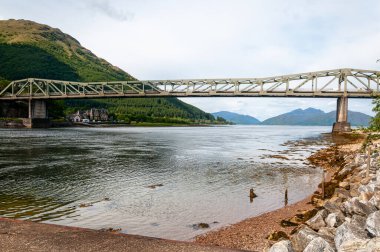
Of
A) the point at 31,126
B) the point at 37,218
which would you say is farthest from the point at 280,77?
the point at 37,218

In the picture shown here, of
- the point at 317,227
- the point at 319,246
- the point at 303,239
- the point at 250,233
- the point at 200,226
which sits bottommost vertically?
the point at 200,226

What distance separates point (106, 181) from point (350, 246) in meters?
21.6

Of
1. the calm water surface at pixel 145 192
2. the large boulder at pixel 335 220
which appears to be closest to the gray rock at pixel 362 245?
the large boulder at pixel 335 220

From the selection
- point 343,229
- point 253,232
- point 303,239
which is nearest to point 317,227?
point 303,239

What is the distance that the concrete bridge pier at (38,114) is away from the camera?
130 meters

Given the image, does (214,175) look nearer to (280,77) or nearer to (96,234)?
(96,234)

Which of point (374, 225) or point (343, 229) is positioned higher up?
point (374, 225)

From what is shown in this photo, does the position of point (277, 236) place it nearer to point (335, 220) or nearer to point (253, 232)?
point (253, 232)

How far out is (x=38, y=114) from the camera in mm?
135500

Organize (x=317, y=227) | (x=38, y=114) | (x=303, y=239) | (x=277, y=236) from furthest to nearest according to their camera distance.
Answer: (x=38, y=114) < (x=277, y=236) < (x=317, y=227) < (x=303, y=239)

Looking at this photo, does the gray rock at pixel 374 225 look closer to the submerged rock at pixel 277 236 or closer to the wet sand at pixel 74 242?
the wet sand at pixel 74 242

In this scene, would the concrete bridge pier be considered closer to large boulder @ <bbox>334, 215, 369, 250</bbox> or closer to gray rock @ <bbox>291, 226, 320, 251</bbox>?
gray rock @ <bbox>291, 226, 320, 251</bbox>

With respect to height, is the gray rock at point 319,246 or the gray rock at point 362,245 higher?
the gray rock at point 362,245

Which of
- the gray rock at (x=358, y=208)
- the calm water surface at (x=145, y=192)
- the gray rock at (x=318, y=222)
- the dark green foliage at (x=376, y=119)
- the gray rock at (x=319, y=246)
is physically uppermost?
the dark green foliage at (x=376, y=119)
